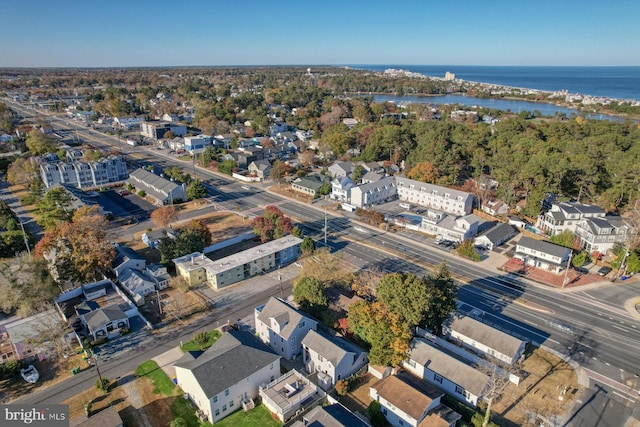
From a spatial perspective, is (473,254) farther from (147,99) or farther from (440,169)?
(147,99)

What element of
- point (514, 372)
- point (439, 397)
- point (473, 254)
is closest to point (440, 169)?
point (473, 254)

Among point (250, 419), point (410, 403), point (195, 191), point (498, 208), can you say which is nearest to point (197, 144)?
point (195, 191)

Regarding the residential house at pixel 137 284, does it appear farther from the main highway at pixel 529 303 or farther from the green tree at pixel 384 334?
the green tree at pixel 384 334

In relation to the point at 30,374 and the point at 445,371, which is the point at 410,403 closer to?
the point at 445,371

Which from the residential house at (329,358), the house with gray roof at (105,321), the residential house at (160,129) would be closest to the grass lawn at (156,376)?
the house with gray roof at (105,321)

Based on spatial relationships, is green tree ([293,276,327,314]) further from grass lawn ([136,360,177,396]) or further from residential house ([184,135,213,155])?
residential house ([184,135,213,155])
